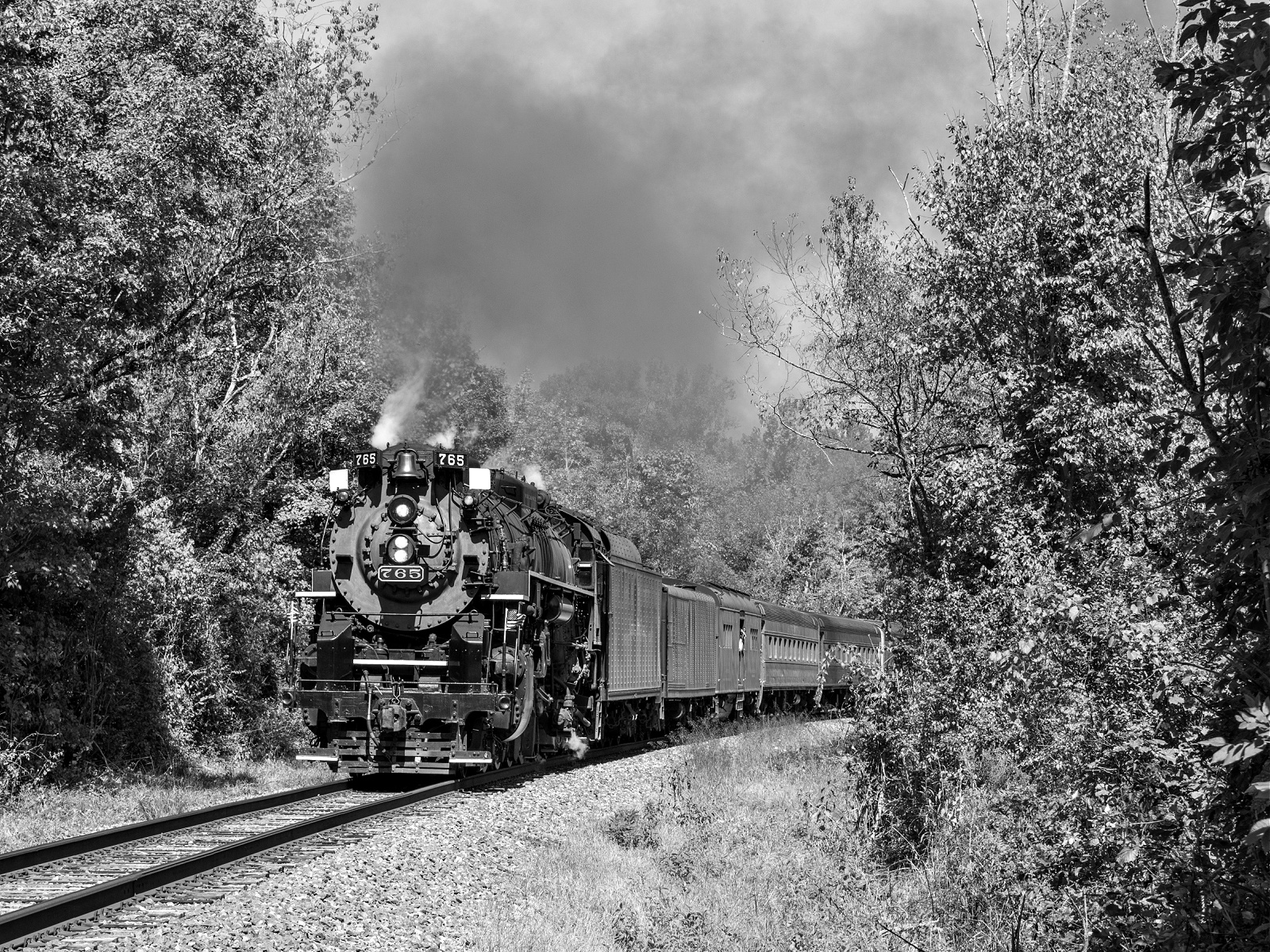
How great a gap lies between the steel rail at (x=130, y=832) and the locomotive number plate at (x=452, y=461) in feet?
15.5

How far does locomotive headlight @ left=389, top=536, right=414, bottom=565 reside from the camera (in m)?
16.2

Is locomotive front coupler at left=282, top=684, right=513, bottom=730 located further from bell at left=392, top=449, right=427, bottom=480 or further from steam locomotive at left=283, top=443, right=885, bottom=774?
bell at left=392, top=449, right=427, bottom=480

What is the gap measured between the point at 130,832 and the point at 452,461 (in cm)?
674

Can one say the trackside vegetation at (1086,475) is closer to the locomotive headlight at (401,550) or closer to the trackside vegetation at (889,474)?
the trackside vegetation at (889,474)

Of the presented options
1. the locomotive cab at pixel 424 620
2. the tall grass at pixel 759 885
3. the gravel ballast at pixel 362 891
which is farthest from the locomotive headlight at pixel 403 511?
the tall grass at pixel 759 885

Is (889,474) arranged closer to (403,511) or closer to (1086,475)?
(1086,475)

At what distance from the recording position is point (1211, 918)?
5.95 metres

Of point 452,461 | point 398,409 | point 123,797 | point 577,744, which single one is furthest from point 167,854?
point 398,409

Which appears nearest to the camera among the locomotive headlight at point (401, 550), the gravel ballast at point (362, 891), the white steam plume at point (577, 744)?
the gravel ballast at point (362, 891)

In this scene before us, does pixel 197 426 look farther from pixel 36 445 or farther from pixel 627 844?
pixel 627 844

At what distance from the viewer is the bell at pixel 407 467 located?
16562mm

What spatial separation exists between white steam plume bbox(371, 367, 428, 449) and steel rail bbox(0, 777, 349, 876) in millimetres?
7209

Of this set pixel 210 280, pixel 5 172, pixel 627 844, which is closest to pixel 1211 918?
pixel 627 844

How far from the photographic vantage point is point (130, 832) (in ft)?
37.6
